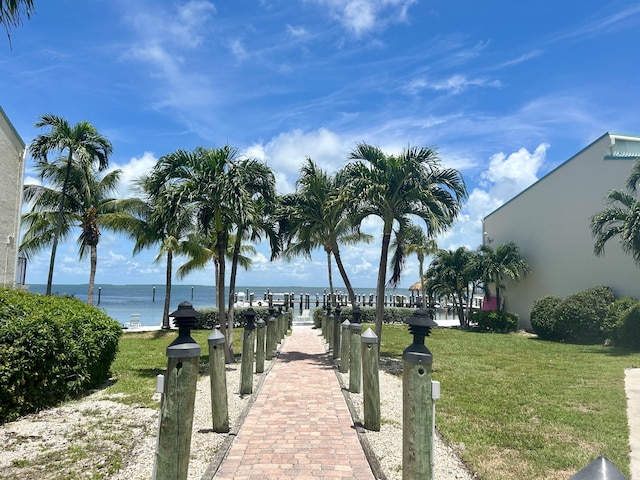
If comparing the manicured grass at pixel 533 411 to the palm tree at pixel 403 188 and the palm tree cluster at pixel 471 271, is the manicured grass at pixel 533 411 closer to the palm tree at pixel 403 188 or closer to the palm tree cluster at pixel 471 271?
the palm tree at pixel 403 188

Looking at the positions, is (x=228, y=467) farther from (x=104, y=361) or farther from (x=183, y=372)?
(x=104, y=361)

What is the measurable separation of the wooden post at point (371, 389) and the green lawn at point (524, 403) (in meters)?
0.93

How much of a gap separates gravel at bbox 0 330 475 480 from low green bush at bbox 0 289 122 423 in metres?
0.27

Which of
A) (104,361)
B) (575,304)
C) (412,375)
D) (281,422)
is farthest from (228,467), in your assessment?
(575,304)

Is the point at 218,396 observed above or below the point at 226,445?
above

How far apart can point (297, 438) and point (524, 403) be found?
14.5ft

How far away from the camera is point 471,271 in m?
26.4

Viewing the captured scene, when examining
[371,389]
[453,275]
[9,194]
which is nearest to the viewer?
[371,389]

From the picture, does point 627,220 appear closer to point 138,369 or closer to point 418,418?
point 418,418

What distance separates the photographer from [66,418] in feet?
21.1

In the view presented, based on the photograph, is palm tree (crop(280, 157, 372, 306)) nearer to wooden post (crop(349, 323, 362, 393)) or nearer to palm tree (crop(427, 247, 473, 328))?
wooden post (crop(349, 323, 362, 393))

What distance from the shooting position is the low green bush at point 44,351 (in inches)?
236

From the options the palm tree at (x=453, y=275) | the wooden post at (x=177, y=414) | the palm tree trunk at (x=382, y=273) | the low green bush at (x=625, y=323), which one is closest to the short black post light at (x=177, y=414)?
the wooden post at (x=177, y=414)

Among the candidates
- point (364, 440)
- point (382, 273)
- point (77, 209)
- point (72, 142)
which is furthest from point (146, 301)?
point (364, 440)
